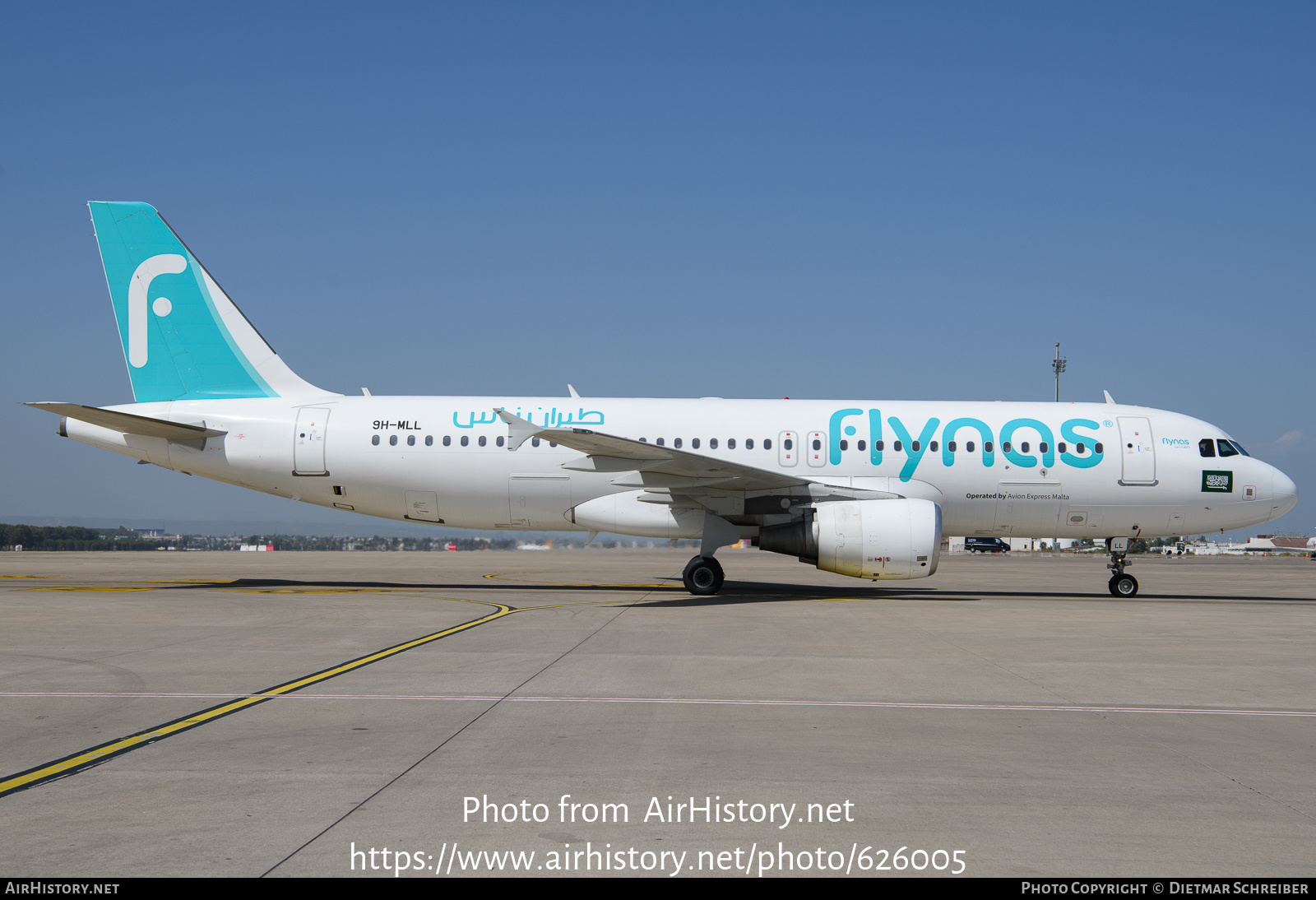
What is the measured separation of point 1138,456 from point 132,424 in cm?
2060

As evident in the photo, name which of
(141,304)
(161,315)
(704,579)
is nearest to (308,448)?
(161,315)

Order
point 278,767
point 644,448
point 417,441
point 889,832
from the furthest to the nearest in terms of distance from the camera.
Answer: point 417,441
point 644,448
point 278,767
point 889,832

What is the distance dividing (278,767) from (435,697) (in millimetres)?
2161

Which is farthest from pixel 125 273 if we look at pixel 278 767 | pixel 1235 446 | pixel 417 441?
pixel 1235 446

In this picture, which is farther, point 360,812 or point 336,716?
point 336,716

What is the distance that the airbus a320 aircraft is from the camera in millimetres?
18312

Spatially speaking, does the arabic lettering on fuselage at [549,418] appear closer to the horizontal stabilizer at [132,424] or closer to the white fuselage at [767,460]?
the white fuselage at [767,460]

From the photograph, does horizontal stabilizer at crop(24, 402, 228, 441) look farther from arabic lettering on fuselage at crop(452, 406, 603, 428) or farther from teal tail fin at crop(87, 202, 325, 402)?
arabic lettering on fuselage at crop(452, 406, 603, 428)

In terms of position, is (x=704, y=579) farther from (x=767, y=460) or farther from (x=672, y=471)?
(x=767, y=460)

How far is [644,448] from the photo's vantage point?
15430 millimetres

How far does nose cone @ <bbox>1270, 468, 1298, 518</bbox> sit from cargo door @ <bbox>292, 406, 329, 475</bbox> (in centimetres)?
2012

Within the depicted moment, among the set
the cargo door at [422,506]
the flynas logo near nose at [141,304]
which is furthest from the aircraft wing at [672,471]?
the flynas logo near nose at [141,304]

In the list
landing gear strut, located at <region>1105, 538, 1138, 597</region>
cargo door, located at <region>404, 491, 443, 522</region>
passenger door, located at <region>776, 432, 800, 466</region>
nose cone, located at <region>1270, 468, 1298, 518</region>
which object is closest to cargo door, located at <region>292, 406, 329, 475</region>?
cargo door, located at <region>404, 491, 443, 522</region>
